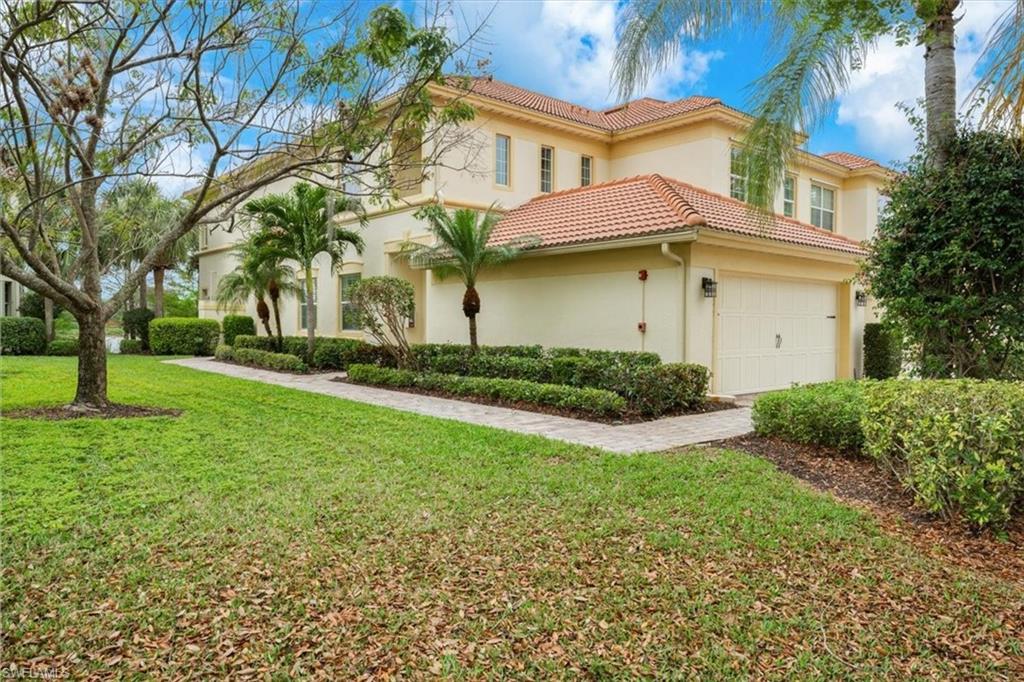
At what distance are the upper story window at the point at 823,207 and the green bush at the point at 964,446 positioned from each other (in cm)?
1905

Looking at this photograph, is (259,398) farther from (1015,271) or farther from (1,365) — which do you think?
(1015,271)

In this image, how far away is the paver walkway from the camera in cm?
866

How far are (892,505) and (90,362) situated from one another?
10903 mm

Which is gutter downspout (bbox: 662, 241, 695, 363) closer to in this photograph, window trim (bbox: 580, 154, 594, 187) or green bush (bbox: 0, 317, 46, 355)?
window trim (bbox: 580, 154, 594, 187)

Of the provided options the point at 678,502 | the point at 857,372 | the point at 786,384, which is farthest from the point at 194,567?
the point at 857,372

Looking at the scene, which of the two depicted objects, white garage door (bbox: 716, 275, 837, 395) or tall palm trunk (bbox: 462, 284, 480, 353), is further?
tall palm trunk (bbox: 462, 284, 480, 353)

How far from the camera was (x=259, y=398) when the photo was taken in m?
12.1

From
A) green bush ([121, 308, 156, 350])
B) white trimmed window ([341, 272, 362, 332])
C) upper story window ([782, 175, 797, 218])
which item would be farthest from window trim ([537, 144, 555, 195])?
green bush ([121, 308, 156, 350])

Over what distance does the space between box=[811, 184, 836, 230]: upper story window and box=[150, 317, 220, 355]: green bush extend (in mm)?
22658

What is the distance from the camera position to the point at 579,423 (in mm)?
10023

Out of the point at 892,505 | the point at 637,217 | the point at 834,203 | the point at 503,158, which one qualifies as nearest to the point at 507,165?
the point at 503,158

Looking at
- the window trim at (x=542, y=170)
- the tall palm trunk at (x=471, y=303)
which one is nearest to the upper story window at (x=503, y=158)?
the window trim at (x=542, y=170)

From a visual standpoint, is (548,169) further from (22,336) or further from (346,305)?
(22,336)

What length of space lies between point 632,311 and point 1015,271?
6.57 metres
